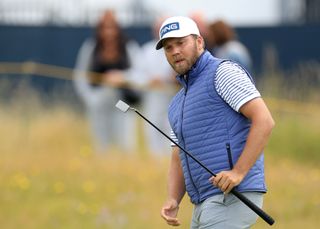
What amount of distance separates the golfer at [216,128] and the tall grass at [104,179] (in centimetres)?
390

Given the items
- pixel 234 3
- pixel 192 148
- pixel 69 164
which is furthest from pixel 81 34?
pixel 192 148

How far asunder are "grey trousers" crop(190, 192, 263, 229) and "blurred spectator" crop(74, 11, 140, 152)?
699cm

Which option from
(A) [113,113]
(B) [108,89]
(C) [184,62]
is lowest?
(A) [113,113]

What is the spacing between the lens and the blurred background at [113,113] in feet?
39.9

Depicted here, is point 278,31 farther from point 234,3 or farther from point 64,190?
point 64,190

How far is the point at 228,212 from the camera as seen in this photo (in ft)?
23.7

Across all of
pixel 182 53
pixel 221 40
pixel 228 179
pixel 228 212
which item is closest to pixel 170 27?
pixel 182 53

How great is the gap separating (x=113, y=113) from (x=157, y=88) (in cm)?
54

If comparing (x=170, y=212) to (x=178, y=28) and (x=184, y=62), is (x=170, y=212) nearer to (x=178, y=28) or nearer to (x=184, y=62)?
(x=184, y=62)

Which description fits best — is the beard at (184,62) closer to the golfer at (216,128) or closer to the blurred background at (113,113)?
the golfer at (216,128)

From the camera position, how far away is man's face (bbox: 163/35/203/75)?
7277 mm

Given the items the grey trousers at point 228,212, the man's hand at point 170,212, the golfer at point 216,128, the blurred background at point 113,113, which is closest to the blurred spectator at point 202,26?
the blurred background at point 113,113

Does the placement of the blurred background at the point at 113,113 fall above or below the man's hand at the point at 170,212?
below

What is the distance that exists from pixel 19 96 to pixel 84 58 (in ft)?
7.41
